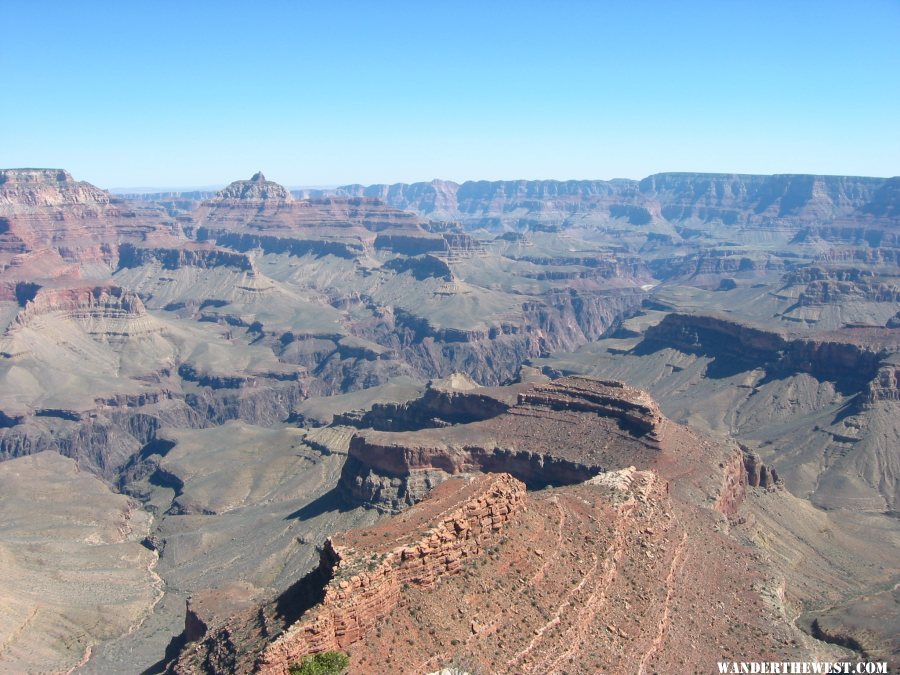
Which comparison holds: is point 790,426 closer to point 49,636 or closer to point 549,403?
point 549,403

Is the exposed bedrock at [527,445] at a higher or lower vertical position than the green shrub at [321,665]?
lower

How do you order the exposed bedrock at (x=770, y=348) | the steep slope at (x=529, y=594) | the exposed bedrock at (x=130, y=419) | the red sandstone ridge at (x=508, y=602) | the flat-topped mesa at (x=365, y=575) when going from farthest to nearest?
the exposed bedrock at (x=130, y=419)
the exposed bedrock at (x=770, y=348)
the steep slope at (x=529, y=594)
the red sandstone ridge at (x=508, y=602)
the flat-topped mesa at (x=365, y=575)

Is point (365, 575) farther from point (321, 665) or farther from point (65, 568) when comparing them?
point (65, 568)

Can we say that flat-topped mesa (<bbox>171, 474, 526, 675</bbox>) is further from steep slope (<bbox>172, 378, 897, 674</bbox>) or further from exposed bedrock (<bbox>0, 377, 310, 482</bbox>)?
exposed bedrock (<bbox>0, 377, 310, 482</bbox>)

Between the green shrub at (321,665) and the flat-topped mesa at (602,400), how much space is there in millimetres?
54772

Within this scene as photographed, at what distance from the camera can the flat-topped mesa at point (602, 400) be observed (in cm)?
8306

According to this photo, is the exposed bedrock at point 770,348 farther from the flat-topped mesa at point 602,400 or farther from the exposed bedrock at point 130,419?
the exposed bedrock at point 130,419

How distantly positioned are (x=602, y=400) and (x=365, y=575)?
57.4 m

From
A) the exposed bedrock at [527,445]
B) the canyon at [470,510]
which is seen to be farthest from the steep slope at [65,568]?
the exposed bedrock at [527,445]

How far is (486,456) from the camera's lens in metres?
89.2

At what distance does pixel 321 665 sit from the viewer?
3278 centimetres

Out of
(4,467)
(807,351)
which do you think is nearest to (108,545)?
(4,467)

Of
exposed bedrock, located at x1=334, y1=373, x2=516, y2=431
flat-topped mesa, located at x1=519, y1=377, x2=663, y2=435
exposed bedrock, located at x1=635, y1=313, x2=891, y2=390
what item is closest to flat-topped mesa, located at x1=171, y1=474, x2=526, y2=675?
flat-topped mesa, located at x1=519, y1=377, x2=663, y2=435

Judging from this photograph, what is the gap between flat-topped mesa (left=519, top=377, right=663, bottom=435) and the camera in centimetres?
8306
